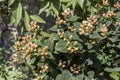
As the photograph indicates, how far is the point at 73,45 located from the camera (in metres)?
2.68

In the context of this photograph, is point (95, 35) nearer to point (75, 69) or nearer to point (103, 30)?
point (103, 30)

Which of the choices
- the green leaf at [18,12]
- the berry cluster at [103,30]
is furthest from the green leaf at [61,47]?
the green leaf at [18,12]

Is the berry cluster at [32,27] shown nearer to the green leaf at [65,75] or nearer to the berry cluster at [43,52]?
the berry cluster at [43,52]

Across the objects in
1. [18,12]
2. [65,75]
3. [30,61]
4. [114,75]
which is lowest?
[114,75]

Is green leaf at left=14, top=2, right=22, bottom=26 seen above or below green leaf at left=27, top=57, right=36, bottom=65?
above

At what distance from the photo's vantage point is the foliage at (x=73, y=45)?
269 centimetres

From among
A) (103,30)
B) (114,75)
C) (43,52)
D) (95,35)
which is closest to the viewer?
(43,52)

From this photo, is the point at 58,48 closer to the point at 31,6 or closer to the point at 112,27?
the point at 112,27

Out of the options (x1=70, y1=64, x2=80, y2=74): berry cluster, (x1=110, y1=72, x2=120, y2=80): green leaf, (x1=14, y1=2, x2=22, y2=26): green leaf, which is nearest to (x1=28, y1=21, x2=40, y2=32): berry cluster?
Result: (x1=14, y1=2, x2=22, y2=26): green leaf

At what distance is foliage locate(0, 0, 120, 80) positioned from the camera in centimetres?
269

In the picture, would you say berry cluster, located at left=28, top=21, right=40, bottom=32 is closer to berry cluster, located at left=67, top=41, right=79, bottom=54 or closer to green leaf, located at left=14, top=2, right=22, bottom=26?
Answer: green leaf, located at left=14, top=2, right=22, bottom=26

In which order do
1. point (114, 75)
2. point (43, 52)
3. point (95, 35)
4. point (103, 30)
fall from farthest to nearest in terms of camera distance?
point (114, 75)
point (103, 30)
point (95, 35)
point (43, 52)

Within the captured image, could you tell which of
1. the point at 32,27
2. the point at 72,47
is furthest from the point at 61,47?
the point at 32,27

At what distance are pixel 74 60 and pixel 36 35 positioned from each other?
0.36 metres
